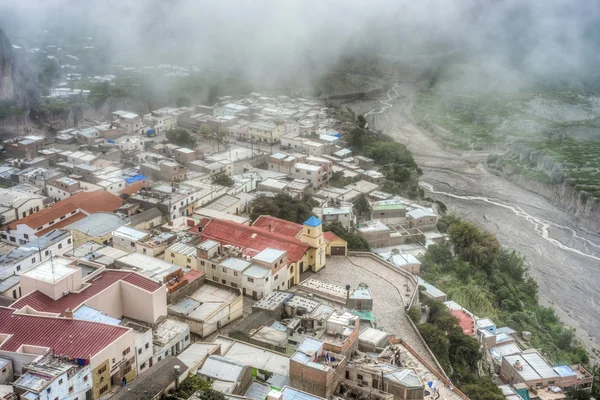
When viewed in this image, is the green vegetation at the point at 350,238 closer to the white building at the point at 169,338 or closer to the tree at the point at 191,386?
the white building at the point at 169,338

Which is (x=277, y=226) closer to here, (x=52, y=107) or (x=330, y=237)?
(x=330, y=237)

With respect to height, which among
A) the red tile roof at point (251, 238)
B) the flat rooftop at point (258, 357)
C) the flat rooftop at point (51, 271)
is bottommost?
the flat rooftop at point (258, 357)

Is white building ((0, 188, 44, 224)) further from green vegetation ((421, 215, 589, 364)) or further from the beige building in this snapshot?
green vegetation ((421, 215, 589, 364))

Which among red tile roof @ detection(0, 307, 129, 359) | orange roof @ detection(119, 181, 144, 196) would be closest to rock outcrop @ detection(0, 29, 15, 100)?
orange roof @ detection(119, 181, 144, 196)

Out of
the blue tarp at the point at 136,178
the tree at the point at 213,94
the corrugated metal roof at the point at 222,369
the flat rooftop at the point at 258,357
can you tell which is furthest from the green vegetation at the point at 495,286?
the tree at the point at 213,94

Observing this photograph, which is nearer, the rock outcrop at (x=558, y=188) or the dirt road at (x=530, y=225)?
the dirt road at (x=530, y=225)

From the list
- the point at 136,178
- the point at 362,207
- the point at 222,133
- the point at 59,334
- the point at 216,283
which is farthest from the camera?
the point at 222,133

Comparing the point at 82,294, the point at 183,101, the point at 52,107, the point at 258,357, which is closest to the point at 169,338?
the point at 258,357
